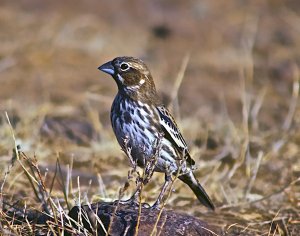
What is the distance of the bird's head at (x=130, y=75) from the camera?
7.61 meters

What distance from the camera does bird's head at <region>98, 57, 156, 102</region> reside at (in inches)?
299

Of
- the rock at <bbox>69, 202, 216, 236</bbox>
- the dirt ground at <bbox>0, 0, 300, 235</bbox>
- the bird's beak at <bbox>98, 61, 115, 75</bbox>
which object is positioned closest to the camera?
the rock at <bbox>69, 202, 216, 236</bbox>

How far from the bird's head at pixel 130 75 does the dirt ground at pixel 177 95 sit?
0.78m

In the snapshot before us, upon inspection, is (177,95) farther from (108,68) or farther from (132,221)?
(132,221)

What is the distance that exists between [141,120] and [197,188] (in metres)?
1.11

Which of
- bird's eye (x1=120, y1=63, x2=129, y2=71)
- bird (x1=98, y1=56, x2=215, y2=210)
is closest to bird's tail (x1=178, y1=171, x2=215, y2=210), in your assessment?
Result: bird (x1=98, y1=56, x2=215, y2=210)

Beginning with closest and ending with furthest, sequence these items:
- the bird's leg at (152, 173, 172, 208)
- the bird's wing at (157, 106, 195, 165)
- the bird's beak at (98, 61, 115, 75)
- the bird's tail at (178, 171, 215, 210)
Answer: the bird's leg at (152, 173, 172, 208) < the bird's wing at (157, 106, 195, 165) < the bird's beak at (98, 61, 115, 75) < the bird's tail at (178, 171, 215, 210)

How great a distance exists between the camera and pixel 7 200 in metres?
7.48

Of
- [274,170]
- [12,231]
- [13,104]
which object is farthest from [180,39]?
[12,231]

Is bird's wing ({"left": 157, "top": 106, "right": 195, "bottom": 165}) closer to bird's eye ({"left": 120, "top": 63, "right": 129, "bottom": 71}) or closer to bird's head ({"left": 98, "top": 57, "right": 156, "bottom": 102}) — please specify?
bird's head ({"left": 98, "top": 57, "right": 156, "bottom": 102})

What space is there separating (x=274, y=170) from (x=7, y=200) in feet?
12.1

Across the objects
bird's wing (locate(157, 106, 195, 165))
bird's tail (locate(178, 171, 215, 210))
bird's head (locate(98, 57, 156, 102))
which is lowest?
bird's tail (locate(178, 171, 215, 210))

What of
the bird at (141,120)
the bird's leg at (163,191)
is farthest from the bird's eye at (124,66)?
the bird's leg at (163,191)

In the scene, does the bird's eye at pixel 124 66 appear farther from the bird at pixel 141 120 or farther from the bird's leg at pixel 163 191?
the bird's leg at pixel 163 191
